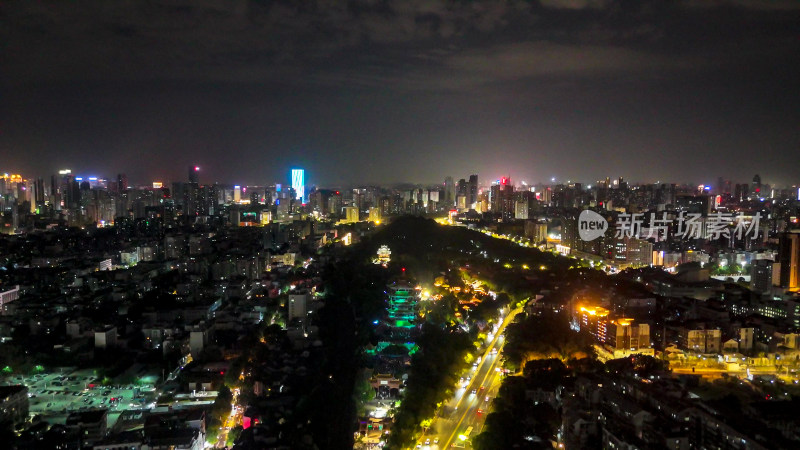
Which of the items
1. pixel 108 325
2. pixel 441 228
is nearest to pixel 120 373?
pixel 108 325

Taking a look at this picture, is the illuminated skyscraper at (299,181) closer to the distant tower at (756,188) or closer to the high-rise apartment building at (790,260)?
the distant tower at (756,188)

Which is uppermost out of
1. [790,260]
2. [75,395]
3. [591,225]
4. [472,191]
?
[472,191]

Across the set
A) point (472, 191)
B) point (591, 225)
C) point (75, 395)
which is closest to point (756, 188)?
point (591, 225)

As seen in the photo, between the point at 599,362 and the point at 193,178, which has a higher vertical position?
the point at 193,178

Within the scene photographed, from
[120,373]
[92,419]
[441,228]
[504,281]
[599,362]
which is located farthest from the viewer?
[441,228]

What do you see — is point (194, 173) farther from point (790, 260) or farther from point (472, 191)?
point (790, 260)

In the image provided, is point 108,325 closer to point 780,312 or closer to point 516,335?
point 516,335

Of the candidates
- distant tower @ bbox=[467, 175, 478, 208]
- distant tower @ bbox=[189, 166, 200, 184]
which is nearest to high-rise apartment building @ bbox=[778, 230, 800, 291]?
distant tower @ bbox=[467, 175, 478, 208]
